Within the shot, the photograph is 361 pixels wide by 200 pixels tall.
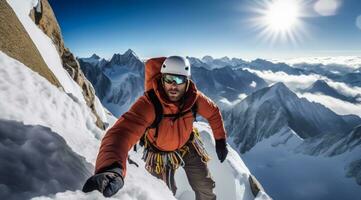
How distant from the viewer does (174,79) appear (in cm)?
566

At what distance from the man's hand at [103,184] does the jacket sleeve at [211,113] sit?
10.8 ft

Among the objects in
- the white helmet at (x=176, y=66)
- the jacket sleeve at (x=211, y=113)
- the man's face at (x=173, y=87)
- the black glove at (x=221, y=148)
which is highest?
the white helmet at (x=176, y=66)

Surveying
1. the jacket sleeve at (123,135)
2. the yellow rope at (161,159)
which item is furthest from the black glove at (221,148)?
the jacket sleeve at (123,135)

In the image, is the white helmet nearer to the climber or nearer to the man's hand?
the climber

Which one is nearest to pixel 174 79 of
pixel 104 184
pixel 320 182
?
pixel 104 184

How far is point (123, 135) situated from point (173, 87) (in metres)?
1.63

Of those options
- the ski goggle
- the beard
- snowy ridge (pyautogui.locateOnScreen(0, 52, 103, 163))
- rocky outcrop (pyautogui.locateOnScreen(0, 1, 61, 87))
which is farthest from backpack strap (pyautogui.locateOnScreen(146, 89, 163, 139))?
rocky outcrop (pyautogui.locateOnScreen(0, 1, 61, 87))

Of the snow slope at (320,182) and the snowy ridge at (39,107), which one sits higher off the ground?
the snowy ridge at (39,107)

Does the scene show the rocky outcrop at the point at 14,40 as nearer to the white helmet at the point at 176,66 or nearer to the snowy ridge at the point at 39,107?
the snowy ridge at the point at 39,107

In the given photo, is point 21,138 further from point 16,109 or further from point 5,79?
point 5,79

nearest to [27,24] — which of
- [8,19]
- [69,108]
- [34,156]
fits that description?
[8,19]

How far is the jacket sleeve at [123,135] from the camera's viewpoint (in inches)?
147

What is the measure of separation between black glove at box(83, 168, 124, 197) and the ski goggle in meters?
2.54

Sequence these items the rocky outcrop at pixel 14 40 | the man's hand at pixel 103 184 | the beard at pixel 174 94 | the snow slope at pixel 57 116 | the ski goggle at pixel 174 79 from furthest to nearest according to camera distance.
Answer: the rocky outcrop at pixel 14 40 < the ski goggle at pixel 174 79 < the beard at pixel 174 94 < the snow slope at pixel 57 116 < the man's hand at pixel 103 184
